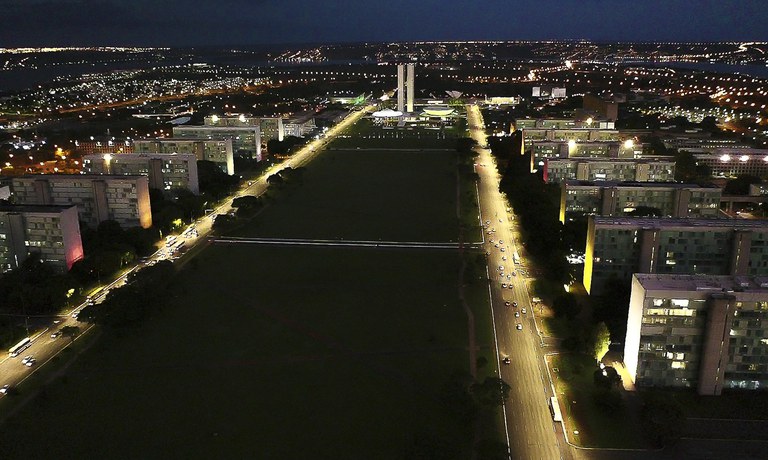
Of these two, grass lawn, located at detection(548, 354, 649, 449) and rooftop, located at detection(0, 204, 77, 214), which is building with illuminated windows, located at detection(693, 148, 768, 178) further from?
rooftop, located at detection(0, 204, 77, 214)

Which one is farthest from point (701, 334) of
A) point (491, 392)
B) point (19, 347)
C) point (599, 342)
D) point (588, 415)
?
point (19, 347)

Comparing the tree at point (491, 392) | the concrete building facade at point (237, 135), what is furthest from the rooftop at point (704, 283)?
the concrete building facade at point (237, 135)

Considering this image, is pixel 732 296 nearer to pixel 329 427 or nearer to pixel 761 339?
pixel 761 339

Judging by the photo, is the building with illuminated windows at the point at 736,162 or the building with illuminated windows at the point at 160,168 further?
the building with illuminated windows at the point at 736,162

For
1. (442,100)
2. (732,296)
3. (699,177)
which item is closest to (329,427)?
(732,296)

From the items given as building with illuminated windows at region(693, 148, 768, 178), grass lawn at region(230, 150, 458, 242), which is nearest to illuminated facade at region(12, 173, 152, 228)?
grass lawn at region(230, 150, 458, 242)

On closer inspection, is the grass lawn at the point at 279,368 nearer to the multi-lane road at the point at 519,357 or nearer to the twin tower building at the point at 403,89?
the multi-lane road at the point at 519,357

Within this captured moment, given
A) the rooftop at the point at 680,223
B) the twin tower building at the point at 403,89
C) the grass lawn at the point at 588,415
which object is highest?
the twin tower building at the point at 403,89
